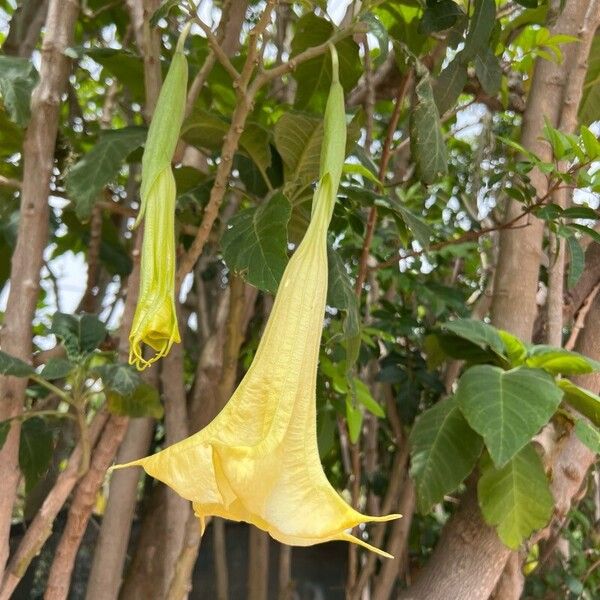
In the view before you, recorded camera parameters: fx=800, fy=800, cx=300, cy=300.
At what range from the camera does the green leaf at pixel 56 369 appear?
0.89m

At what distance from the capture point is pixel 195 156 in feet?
4.42

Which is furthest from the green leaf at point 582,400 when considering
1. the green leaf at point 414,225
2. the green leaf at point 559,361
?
the green leaf at point 414,225

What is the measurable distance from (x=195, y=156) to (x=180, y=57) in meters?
0.80

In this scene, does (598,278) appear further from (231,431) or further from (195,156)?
(231,431)

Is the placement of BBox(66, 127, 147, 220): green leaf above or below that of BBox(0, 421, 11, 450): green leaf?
above

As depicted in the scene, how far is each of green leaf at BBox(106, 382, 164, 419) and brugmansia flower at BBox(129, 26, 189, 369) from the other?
0.41m

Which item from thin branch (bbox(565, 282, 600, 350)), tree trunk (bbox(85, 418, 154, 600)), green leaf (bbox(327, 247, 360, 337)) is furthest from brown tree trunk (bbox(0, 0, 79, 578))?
thin branch (bbox(565, 282, 600, 350))

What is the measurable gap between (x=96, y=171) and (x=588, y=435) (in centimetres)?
64

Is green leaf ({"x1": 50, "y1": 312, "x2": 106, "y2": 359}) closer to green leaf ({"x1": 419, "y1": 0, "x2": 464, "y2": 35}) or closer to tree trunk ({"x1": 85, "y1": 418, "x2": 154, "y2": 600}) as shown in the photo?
tree trunk ({"x1": 85, "y1": 418, "x2": 154, "y2": 600})

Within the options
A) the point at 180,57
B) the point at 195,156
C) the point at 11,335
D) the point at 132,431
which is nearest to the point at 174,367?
the point at 132,431

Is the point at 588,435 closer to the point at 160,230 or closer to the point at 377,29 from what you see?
the point at 377,29

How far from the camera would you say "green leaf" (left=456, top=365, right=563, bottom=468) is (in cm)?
85

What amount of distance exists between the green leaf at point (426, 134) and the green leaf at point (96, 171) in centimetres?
32

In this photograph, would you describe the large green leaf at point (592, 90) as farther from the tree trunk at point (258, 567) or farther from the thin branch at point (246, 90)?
the tree trunk at point (258, 567)
